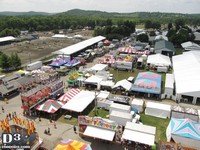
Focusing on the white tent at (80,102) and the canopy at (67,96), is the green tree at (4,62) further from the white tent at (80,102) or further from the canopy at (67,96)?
the white tent at (80,102)

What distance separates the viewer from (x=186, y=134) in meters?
21.3

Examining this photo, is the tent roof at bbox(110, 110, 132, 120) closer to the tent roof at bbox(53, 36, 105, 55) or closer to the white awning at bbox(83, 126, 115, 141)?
the white awning at bbox(83, 126, 115, 141)

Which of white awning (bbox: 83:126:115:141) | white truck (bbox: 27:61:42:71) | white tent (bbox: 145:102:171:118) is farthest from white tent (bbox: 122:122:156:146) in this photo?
white truck (bbox: 27:61:42:71)

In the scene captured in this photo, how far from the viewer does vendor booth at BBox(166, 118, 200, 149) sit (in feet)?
68.7

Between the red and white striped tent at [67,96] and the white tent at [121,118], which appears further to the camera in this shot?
the red and white striped tent at [67,96]

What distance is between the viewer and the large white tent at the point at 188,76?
3106 cm

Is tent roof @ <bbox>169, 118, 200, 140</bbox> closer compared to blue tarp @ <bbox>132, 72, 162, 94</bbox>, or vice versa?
tent roof @ <bbox>169, 118, 200, 140</bbox>

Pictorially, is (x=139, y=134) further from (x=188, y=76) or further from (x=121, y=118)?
(x=188, y=76)

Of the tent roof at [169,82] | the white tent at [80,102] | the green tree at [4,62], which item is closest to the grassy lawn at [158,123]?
the white tent at [80,102]

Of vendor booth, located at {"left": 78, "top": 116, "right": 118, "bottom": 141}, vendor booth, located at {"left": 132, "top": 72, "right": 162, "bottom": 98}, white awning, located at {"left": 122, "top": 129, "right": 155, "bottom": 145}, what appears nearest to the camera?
white awning, located at {"left": 122, "top": 129, "right": 155, "bottom": 145}

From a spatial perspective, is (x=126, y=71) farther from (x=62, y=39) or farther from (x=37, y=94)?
(x=62, y=39)

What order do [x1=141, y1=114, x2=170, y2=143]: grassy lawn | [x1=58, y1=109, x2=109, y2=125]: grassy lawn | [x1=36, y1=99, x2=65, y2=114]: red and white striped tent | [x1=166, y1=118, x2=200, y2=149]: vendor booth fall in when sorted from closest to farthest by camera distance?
[x1=166, y1=118, x2=200, y2=149]: vendor booth < [x1=141, y1=114, x2=170, y2=143]: grassy lawn < [x1=58, y1=109, x2=109, y2=125]: grassy lawn < [x1=36, y1=99, x2=65, y2=114]: red and white striped tent

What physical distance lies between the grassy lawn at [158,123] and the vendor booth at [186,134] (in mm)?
1366

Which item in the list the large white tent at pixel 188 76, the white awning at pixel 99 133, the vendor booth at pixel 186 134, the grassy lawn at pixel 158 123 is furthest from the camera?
the large white tent at pixel 188 76
